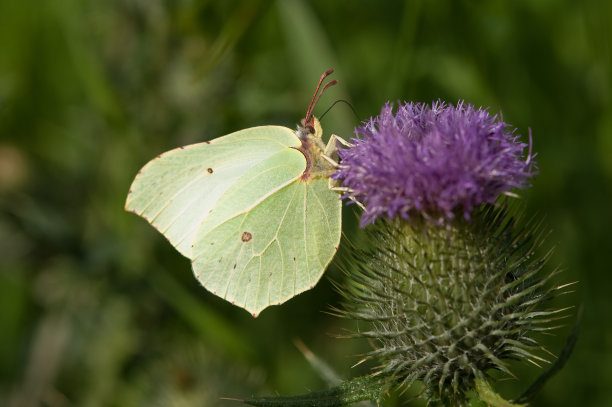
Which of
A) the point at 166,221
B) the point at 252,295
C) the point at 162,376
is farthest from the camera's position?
the point at 162,376

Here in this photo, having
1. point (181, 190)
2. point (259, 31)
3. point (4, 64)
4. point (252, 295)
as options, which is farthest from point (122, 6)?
point (252, 295)

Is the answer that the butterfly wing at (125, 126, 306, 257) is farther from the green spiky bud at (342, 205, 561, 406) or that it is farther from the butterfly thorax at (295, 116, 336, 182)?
the green spiky bud at (342, 205, 561, 406)

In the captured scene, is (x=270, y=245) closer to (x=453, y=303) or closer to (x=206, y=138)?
(x=453, y=303)

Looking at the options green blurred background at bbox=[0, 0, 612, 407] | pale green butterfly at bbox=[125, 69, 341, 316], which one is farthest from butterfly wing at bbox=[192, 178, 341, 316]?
green blurred background at bbox=[0, 0, 612, 407]

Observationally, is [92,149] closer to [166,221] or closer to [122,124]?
[122,124]

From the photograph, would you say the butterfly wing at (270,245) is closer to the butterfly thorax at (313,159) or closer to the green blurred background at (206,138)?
the butterfly thorax at (313,159)

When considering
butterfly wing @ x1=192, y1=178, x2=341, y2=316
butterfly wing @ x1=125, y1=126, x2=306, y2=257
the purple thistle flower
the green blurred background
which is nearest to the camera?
the purple thistle flower
